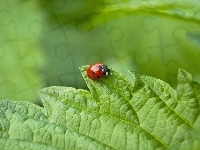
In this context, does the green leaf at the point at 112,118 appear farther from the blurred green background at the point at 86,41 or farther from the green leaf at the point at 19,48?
the green leaf at the point at 19,48

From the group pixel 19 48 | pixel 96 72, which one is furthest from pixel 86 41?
pixel 96 72

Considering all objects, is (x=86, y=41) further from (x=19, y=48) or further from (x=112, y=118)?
(x=112, y=118)

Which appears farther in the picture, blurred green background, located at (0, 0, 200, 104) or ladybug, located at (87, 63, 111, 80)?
blurred green background, located at (0, 0, 200, 104)

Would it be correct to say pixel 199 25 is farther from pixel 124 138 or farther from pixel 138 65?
pixel 124 138

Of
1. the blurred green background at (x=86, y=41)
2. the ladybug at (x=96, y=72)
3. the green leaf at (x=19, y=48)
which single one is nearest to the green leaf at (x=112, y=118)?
the ladybug at (x=96, y=72)

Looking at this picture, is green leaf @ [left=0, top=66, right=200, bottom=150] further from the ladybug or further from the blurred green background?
the blurred green background

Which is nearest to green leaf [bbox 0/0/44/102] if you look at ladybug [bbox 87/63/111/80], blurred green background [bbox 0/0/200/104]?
blurred green background [bbox 0/0/200/104]

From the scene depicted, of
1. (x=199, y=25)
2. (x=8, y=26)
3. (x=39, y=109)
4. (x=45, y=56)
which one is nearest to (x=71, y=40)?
(x=45, y=56)

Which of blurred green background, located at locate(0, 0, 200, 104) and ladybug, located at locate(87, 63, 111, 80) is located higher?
blurred green background, located at locate(0, 0, 200, 104)
